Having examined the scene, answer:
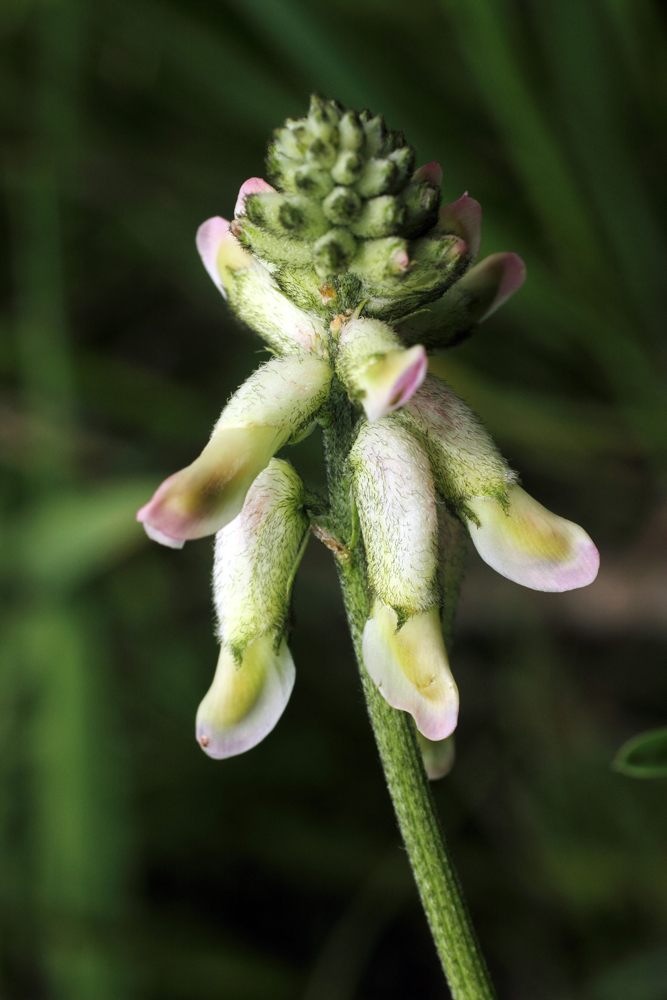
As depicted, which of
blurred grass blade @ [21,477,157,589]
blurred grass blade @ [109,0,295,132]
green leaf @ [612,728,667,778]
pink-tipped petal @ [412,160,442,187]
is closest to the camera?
pink-tipped petal @ [412,160,442,187]

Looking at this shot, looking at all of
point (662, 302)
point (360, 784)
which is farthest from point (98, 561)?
point (662, 302)

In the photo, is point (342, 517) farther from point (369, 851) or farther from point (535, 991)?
point (535, 991)

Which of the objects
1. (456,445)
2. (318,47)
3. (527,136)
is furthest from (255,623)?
(527,136)

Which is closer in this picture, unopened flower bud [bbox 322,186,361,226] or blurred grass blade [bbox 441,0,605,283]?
unopened flower bud [bbox 322,186,361,226]

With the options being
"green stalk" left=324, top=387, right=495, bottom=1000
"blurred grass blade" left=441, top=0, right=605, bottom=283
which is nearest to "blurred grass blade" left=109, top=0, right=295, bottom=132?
"blurred grass blade" left=441, top=0, right=605, bottom=283

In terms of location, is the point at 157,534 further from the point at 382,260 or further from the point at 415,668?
the point at 382,260

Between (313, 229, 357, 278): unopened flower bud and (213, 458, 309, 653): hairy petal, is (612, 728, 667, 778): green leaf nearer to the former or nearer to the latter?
(213, 458, 309, 653): hairy petal

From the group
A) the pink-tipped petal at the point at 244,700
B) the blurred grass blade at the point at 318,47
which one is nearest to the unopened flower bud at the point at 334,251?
the pink-tipped petal at the point at 244,700
